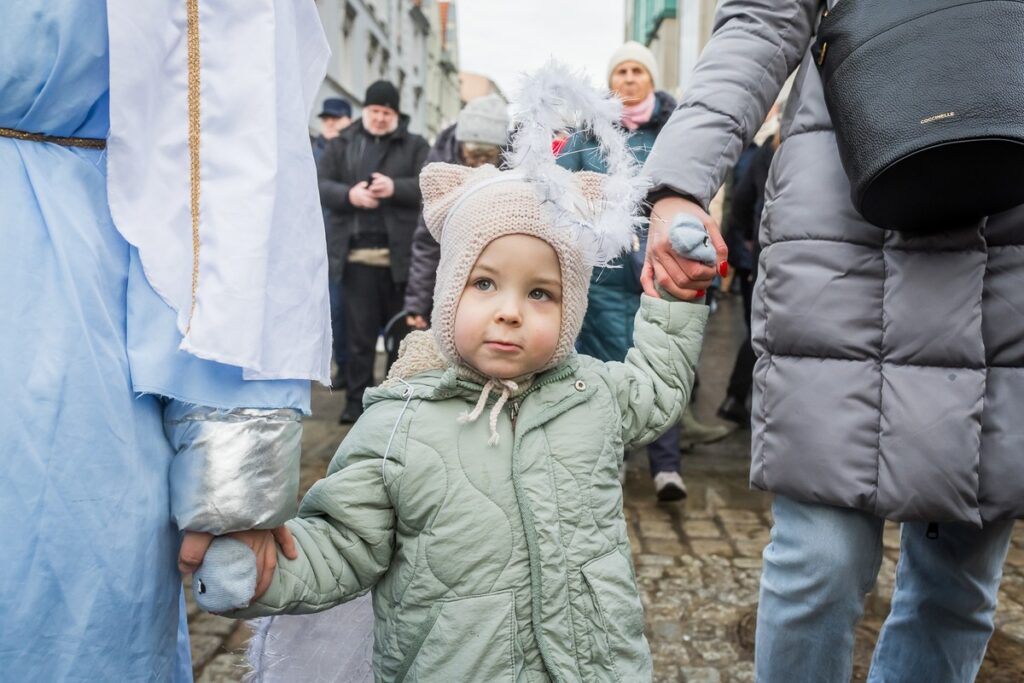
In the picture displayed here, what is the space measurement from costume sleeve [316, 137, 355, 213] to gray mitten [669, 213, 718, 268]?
4.03 m

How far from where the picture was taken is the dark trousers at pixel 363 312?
557 cm

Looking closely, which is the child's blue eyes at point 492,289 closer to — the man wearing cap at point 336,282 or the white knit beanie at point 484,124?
the white knit beanie at point 484,124

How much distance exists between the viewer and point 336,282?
18.8 ft

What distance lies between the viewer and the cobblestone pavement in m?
2.62

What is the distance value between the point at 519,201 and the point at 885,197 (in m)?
0.62

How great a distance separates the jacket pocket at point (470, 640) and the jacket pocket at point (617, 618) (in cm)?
14

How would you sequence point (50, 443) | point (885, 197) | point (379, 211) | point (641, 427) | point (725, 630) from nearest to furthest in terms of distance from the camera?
point (50, 443), point (885, 197), point (641, 427), point (725, 630), point (379, 211)

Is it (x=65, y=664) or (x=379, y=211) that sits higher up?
(x=379, y=211)

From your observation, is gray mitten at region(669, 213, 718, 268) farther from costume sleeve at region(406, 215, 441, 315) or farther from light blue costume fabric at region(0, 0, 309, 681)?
costume sleeve at region(406, 215, 441, 315)

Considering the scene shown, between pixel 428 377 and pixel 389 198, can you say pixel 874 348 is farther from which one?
pixel 389 198

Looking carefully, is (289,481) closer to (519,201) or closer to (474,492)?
(474,492)

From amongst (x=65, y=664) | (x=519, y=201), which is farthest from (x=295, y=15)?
(x=65, y=664)

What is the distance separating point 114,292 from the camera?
1.23 meters

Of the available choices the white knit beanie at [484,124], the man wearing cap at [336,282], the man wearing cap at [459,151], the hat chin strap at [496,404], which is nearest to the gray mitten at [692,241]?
the hat chin strap at [496,404]
